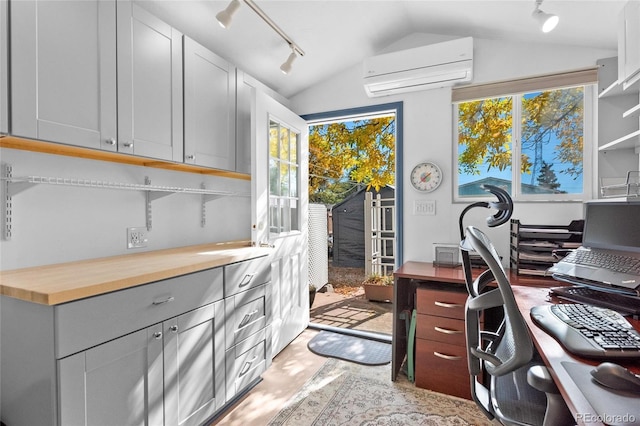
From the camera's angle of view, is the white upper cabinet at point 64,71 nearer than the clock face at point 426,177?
Yes

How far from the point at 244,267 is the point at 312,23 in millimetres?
1816

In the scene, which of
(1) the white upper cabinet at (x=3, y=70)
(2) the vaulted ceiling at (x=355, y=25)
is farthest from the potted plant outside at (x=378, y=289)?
(1) the white upper cabinet at (x=3, y=70)

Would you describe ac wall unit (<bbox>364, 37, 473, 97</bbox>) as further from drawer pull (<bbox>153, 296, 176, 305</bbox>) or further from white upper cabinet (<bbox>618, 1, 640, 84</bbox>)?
drawer pull (<bbox>153, 296, 176, 305</bbox>)

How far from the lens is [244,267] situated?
1914mm

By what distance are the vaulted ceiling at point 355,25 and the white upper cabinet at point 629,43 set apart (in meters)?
0.15

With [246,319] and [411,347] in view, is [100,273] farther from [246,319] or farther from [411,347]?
[411,347]

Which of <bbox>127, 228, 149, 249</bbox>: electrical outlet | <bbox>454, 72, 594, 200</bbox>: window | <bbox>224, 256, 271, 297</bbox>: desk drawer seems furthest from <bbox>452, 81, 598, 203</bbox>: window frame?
<bbox>127, 228, 149, 249</bbox>: electrical outlet

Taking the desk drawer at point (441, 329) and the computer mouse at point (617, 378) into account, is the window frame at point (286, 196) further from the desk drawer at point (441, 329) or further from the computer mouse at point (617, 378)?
the computer mouse at point (617, 378)

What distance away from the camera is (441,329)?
202cm

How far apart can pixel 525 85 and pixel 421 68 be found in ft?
2.58

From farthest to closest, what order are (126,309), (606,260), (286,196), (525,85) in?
(286,196) → (525,85) → (606,260) → (126,309)

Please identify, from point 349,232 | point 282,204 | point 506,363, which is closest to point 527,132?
point 282,204

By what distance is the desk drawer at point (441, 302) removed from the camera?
1.97 meters

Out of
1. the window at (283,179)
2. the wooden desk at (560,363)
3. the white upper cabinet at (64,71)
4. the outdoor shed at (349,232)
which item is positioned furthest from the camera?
the outdoor shed at (349,232)
